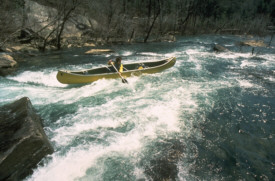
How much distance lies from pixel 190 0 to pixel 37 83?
127 feet

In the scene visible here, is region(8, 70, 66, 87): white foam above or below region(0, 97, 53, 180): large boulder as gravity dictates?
below

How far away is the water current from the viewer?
3852mm

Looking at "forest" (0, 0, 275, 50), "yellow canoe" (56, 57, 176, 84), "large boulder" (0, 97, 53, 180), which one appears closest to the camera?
"large boulder" (0, 97, 53, 180)

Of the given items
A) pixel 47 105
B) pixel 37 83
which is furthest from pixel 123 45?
pixel 47 105

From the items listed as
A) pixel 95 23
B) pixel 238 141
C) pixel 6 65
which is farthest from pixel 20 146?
pixel 95 23

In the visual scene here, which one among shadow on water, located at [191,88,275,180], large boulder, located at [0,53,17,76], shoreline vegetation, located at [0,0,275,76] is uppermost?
shoreline vegetation, located at [0,0,275,76]

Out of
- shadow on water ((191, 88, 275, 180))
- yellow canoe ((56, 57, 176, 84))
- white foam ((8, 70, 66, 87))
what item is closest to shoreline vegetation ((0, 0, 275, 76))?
white foam ((8, 70, 66, 87))

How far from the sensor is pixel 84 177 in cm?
364

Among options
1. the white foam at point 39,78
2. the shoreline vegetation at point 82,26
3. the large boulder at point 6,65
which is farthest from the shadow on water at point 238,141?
the large boulder at point 6,65

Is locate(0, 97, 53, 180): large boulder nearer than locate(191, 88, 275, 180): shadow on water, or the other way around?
locate(0, 97, 53, 180): large boulder

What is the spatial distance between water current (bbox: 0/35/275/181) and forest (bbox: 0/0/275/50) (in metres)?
3.93

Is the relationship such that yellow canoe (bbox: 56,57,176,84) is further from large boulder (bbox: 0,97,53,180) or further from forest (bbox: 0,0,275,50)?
large boulder (bbox: 0,97,53,180)

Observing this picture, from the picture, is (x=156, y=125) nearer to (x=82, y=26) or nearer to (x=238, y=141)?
(x=238, y=141)

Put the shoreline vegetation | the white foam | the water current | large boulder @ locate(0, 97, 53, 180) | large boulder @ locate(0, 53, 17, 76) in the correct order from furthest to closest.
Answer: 1. the shoreline vegetation
2. large boulder @ locate(0, 53, 17, 76)
3. the white foam
4. the water current
5. large boulder @ locate(0, 97, 53, 180)
